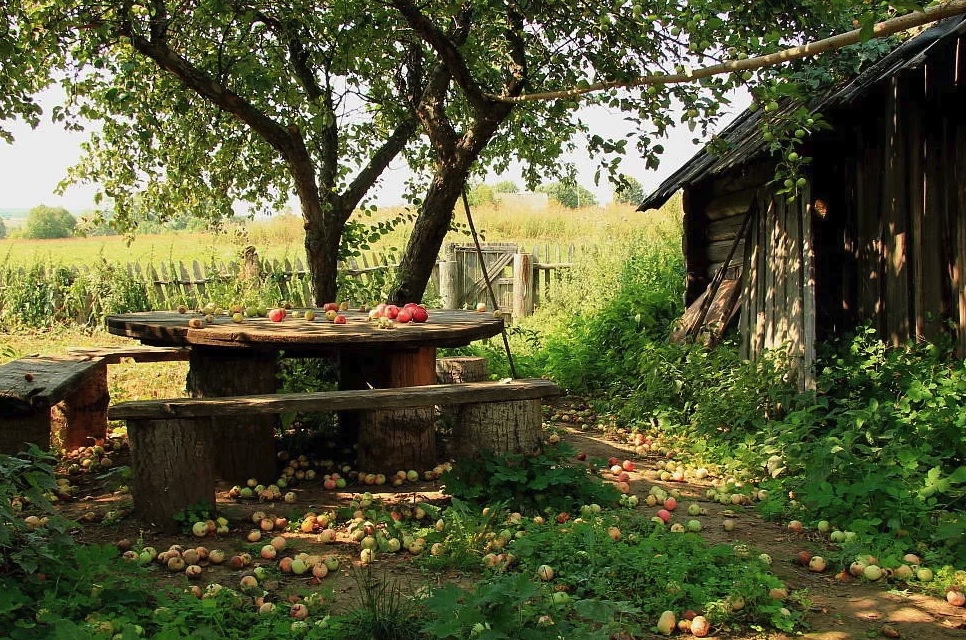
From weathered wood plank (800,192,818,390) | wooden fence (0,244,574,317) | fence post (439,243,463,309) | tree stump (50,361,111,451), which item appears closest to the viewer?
weathered wood plank (800,192,818,390)

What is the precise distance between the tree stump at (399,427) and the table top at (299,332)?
0.32 m

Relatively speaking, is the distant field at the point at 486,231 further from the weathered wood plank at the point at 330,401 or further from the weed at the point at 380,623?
the weed at the point at 380,623

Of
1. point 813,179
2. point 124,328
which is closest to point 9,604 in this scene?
point 124,328

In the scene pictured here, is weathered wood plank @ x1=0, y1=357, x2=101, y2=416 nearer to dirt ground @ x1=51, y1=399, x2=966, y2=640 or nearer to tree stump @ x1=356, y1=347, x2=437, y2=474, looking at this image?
dirt ground @ x1=51, y1=399, x2=966, y2=640

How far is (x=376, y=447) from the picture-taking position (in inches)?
215

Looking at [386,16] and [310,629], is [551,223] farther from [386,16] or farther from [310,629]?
[310,629]

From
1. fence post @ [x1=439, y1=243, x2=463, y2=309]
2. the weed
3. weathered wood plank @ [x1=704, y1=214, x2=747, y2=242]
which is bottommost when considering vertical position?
the weed

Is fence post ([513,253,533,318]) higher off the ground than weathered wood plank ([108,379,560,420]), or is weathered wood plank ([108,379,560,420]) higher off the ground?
fence post ([513,253,533,318])

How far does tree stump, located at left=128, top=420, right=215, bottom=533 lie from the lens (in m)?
4.18

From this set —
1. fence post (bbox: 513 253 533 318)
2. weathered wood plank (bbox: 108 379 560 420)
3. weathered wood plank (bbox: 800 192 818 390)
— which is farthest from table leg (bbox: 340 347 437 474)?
fence post (bbox: 513 253 533 318)

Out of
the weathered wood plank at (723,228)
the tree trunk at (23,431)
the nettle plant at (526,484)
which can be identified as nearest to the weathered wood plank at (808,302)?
the weathered wood plank at (723,228)

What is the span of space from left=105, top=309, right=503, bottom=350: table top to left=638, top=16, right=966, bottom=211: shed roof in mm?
2010

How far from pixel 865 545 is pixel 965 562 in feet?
1.32

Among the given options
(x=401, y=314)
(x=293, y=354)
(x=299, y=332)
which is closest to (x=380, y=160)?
(x=293, y=354)
